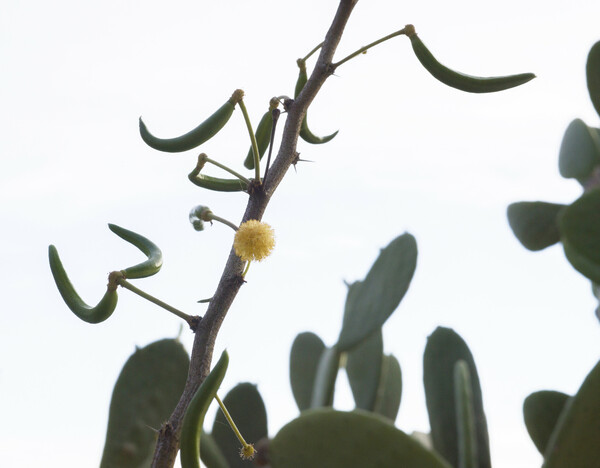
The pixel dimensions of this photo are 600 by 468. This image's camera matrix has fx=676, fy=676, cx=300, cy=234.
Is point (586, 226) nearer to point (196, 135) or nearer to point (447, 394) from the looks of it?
point (447, 394)

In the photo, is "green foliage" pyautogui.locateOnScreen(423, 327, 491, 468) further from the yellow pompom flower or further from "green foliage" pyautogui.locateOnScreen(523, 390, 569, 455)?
the yellow pompom flower

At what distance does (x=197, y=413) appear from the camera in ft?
1.39

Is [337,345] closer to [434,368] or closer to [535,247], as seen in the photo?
[434,368]

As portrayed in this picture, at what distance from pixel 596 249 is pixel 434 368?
0.42 feet

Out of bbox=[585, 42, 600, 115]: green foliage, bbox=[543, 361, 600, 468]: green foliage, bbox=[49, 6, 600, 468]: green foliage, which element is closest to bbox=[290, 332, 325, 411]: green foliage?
bbox=[49, 6, 600, 468]: green foliage

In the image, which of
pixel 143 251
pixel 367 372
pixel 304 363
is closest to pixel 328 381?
pixel 367 372

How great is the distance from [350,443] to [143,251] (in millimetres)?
313

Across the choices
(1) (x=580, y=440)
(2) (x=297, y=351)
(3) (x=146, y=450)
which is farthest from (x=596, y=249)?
(3) (x=146, y=450)

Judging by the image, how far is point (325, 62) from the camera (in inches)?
23.0

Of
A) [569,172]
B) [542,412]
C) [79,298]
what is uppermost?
[569,172]

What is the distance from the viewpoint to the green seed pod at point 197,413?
1.36ft

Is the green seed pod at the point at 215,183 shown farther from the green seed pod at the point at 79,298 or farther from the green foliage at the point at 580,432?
the green foliage at the point at 580,432

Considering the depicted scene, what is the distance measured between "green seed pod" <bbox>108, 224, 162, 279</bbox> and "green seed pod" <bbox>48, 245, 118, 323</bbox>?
2 centimetres

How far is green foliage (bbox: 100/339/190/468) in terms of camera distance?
1.87 feet
